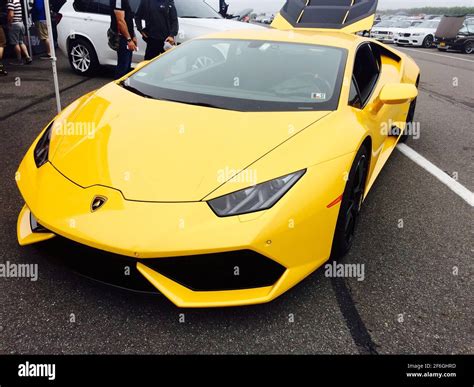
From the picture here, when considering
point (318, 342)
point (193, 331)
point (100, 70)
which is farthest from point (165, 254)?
point (100, 70)

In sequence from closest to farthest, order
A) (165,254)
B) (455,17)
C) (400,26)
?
(165,254) < (455,17) < (400,26)

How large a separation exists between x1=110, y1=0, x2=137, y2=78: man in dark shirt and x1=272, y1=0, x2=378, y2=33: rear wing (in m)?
2.05

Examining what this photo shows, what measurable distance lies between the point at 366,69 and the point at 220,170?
1884mm

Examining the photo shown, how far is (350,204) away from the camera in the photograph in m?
2.50

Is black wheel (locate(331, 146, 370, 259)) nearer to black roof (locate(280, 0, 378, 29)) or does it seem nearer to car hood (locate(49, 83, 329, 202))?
car hood (locate(49, 83, 329, 202))

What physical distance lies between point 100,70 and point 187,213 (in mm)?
6887

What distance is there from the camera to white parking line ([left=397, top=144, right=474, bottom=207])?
355 cm

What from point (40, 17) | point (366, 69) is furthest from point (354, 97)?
point (40, 17)

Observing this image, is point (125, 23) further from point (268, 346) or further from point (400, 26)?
point (400, 26)
